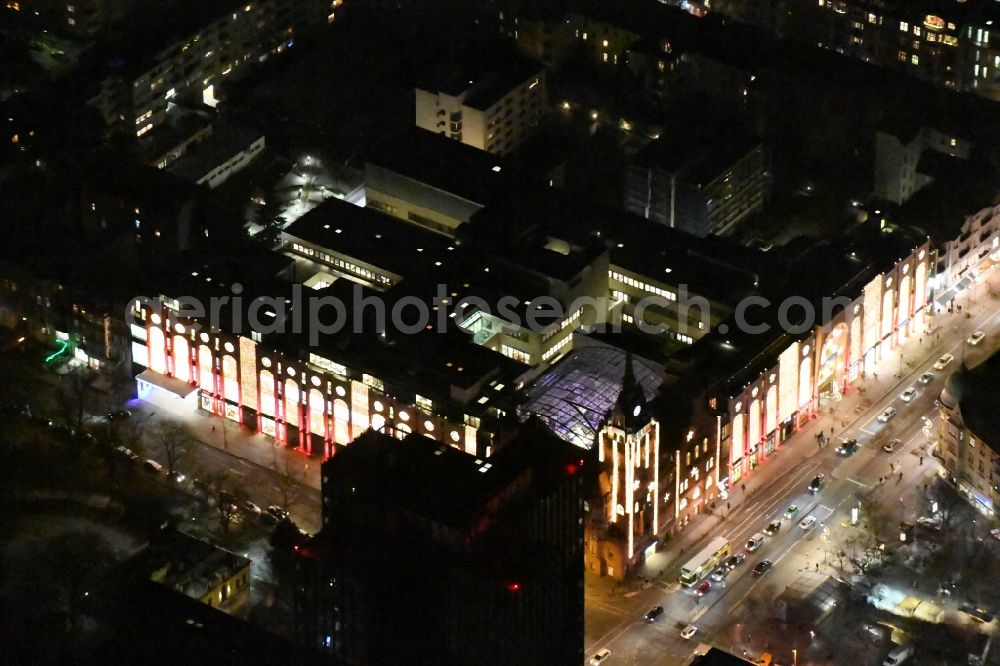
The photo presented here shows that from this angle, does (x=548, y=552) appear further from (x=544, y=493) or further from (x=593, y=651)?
(x=593, y=651)

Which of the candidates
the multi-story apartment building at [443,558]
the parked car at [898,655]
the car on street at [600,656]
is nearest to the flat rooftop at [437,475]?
the multi-story apartment building at [443,558]

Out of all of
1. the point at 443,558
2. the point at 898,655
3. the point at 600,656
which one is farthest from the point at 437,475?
the point at 898,655

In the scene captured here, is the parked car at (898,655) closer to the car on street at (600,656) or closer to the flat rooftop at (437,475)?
the car on street at (600,656)

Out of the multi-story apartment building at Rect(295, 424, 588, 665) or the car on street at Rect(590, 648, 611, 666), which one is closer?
the multi-story apartment building at Rect(295, 424, 588, 665)

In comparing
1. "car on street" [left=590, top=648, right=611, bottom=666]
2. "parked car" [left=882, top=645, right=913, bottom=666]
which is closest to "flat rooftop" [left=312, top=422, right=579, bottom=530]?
"car on street" [left=590, top=648, right=611, bottom=666]

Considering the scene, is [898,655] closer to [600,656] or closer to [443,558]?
[600,656]

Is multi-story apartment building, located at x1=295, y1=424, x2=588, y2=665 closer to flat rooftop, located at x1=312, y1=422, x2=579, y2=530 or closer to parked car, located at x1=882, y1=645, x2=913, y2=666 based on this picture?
flat rooftop, located at x1=312, y1=422, x2=579, y2=530

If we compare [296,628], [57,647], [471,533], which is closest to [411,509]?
→ [471,533]
